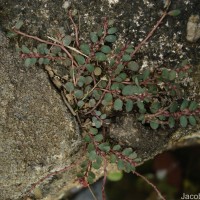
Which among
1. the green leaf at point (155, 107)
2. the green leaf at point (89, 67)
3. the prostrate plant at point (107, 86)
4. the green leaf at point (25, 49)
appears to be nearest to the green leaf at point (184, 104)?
the prostrate plant at point (107, 86)

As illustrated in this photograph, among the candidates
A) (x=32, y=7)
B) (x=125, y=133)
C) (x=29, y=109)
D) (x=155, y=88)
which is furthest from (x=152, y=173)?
(x=32, y=7)

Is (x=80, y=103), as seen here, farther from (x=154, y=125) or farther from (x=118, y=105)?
(x=154, y=125)

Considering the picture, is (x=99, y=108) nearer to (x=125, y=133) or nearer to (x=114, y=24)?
(x=125, y=133)

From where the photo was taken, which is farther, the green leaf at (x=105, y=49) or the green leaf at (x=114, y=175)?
the green leaf at (x=114, y=175)

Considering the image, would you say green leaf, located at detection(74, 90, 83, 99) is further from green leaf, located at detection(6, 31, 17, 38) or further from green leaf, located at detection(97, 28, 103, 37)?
green leaf, located at detection(6, 31, 17, 38)

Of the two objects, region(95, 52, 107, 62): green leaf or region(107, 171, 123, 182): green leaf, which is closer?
region(95, 52, 107, 62): green leaf

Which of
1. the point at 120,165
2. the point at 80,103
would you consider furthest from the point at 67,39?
the point at 120,165


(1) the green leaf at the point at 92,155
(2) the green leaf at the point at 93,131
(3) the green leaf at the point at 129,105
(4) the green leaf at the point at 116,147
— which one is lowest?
(4) the green leaf at the point at 116,147

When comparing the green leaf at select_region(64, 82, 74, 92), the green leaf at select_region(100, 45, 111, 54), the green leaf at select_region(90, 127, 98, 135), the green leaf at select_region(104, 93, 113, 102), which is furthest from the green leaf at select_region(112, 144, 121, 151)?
the green leaf at select_region(100, 45, 111, 54)

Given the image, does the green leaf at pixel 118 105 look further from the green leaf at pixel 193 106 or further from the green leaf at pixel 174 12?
the green leaf at pixel 174 12

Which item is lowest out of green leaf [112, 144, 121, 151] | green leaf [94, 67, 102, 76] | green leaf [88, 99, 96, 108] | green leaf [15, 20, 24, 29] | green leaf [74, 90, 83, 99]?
green leaf [112, 144, 121, 151]
